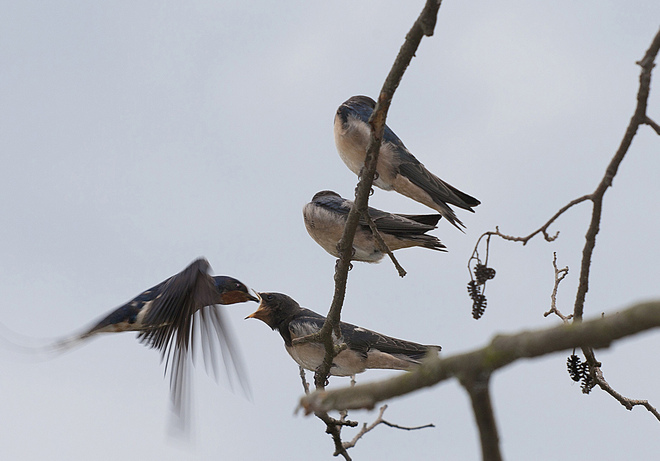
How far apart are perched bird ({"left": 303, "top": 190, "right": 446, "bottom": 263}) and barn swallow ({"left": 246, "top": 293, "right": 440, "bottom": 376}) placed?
28.2 inches

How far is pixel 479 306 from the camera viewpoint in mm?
3934

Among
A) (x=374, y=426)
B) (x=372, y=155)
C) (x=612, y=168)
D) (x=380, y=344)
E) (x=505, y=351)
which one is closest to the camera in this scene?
(x=505, y=351)

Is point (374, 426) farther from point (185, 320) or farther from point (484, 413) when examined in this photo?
point (484, 413)

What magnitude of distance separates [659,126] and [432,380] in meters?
1.56

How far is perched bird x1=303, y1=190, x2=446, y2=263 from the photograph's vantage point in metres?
6.79

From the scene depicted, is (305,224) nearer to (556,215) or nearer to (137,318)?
(137,318)

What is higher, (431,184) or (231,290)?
(431,184)

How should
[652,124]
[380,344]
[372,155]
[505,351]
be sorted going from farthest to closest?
1. [380,344]
2. [372,155]
3. [652,124]
4. [505,351]

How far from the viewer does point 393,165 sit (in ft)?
21.6

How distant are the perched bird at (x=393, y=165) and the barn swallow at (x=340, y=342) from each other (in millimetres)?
1436

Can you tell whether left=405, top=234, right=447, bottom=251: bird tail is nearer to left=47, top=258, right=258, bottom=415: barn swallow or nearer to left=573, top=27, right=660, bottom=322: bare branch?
left=47, top=258, right=258, bottom=415: barn swallow

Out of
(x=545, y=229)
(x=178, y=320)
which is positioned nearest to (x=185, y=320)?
(x=178, y=320)

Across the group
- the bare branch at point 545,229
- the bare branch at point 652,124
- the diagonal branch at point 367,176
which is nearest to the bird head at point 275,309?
the diagonal branch at point 367,176

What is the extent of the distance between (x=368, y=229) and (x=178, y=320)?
2.39 meters
